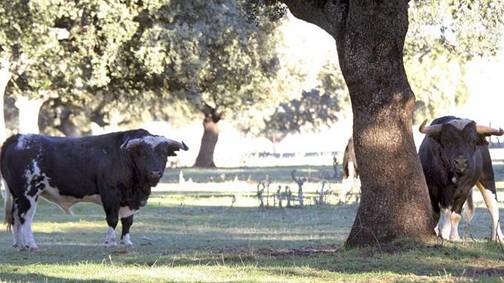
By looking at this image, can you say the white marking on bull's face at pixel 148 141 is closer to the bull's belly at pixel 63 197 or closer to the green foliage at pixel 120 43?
the bull's belly at pixel 63 197

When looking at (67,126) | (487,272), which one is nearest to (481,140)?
(487,272)

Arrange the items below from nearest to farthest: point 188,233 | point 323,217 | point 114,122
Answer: point 188,233
point 323,217
point 114,122

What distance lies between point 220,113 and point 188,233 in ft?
140

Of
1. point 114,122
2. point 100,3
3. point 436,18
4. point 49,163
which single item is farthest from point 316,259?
point 114,122

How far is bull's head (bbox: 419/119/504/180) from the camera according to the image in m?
16.0

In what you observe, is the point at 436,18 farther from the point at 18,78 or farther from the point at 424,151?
the point at 18,78

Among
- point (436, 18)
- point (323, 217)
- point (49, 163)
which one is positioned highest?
point (436, 18)

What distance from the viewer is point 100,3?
29.9 metres

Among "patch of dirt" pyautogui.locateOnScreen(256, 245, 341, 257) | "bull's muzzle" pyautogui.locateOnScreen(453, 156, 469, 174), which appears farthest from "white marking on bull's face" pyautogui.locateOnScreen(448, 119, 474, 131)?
"patch of dirt" pyautogui.locateOnScreen(256, 245, 341, 257)

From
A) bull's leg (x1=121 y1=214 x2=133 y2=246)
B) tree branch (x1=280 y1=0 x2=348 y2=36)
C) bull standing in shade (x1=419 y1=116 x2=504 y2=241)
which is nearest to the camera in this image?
tree branch (x1=280 y1=0 x2=348 y2=36)

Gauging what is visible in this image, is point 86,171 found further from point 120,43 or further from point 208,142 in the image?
point 208,142

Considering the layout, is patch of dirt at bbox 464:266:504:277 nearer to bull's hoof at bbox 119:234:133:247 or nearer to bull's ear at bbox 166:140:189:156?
bull's hoof at bbox 119:234:133:247

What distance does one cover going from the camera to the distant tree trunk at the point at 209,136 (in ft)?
214

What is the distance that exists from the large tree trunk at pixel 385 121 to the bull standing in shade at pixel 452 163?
6.64 feet
